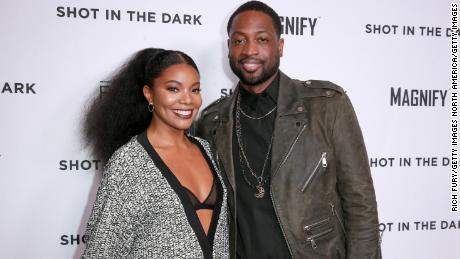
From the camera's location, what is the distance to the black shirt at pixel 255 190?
1748 mm

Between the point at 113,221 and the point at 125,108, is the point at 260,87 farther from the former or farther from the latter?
the point at 113,221

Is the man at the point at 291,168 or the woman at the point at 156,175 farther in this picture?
the man at the point at 291,168

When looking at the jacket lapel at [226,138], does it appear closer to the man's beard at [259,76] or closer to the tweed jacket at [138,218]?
the man's beard at [259,76]

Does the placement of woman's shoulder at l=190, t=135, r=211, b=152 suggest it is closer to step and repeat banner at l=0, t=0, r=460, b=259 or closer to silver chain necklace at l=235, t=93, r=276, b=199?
silver chain necklace at l=235, t=93, r=276, b=199

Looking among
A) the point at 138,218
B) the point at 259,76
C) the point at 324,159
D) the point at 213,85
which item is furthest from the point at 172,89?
the point at 213,85

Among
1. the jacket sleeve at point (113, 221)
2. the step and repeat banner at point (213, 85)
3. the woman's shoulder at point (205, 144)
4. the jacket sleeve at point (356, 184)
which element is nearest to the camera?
the jacket sleeve at point (113, 221)

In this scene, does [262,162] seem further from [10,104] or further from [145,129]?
[10,104]

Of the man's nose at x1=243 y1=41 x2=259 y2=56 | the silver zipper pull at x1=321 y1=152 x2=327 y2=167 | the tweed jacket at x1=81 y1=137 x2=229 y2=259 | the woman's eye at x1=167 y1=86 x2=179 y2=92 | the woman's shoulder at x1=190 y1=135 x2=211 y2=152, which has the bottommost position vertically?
the tweed jacket at x1=81 y1=137 x2=229 y2=259

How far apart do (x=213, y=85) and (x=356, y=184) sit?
1.07 meters

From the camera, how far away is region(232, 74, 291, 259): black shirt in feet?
5.74

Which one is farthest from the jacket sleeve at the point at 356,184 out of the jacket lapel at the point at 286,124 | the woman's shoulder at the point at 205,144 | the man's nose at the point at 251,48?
the woman's shoulder at the point at 205,144

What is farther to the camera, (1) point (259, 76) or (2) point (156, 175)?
(1) point (259, 76)

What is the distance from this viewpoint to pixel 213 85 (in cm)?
244

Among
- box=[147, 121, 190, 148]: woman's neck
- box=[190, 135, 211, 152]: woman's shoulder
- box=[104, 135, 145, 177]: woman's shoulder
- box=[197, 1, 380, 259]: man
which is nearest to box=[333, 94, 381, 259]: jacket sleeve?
box=[197, 1, 380, 259]: man
